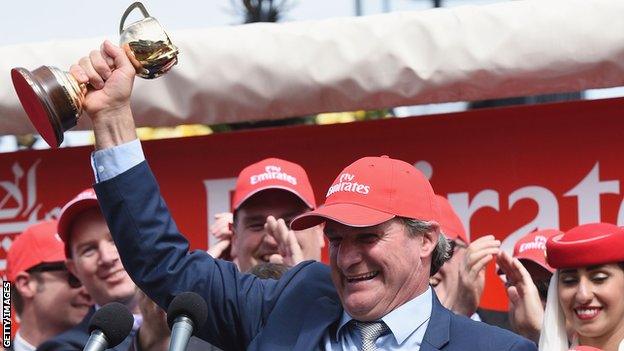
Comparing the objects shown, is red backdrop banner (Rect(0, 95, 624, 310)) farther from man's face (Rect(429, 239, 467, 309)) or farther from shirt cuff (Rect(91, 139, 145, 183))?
shirt cuff (Rect(91, 139, 145, 183))

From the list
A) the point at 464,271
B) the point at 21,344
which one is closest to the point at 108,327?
the point at 464,271

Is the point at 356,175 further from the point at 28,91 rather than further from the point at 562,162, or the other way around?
the point at 562,162

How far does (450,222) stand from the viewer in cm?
553

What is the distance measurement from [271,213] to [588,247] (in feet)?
5.03

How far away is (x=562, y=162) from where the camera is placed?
5.66 m

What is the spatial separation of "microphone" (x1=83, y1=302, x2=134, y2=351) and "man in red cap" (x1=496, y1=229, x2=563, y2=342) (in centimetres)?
223

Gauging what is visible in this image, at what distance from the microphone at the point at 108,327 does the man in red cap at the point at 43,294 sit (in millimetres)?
2901

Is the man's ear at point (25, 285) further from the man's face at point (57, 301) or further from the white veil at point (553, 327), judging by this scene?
the white veil at point (553, 327)

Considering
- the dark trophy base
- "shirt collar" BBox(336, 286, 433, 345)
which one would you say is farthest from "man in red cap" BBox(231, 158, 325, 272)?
the dark trophy base

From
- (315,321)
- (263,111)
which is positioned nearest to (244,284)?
(315,321)

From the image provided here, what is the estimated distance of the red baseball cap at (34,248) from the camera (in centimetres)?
612

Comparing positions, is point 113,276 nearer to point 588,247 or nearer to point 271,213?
point 271,213

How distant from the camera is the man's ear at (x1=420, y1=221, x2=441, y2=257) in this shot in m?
4.05

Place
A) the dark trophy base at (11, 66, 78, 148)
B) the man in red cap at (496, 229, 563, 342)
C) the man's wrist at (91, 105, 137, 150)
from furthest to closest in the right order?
the man in red cap at (496, 229, 563, 342) → the man's wrist at (91, 105, 137, 150) → the dark trophy base at (11, 66, 78, 148)
